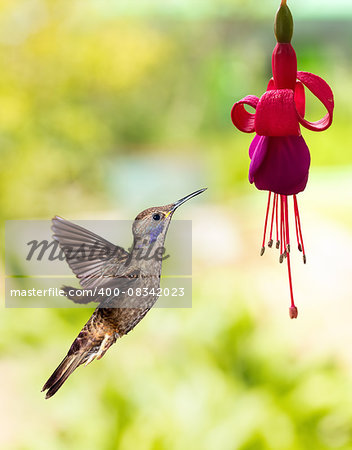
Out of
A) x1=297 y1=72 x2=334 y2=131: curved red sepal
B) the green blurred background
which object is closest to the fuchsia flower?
x1=297 y1=72 x2=334 y2=131: curved red sepal

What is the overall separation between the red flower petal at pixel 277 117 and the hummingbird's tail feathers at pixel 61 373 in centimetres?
17

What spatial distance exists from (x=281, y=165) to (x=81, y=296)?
0.14m

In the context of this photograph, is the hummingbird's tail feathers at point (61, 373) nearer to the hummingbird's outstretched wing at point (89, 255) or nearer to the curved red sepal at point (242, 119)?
the hummingbird's outstretched wing at point (89, 255)

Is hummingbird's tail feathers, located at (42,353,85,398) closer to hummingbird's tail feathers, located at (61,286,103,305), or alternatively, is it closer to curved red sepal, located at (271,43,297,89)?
hummingbird's tail feathers, located at (61,286,103,305)

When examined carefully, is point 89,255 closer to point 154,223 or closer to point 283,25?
point 154,223

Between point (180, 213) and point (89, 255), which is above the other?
point (180, 213)

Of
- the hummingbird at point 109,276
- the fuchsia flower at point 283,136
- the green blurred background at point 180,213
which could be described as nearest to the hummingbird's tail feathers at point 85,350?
the hummingbird at point 109,276

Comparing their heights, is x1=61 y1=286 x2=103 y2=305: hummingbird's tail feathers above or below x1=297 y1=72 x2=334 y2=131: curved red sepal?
below

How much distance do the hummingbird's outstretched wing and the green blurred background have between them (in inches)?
48.2

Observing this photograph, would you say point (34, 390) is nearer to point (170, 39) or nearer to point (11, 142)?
point (11, 142)

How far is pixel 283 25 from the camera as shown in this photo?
0.35m

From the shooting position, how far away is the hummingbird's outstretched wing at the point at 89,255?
0.34m

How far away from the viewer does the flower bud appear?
344 mm

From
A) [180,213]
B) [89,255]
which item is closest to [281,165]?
[89,255]
